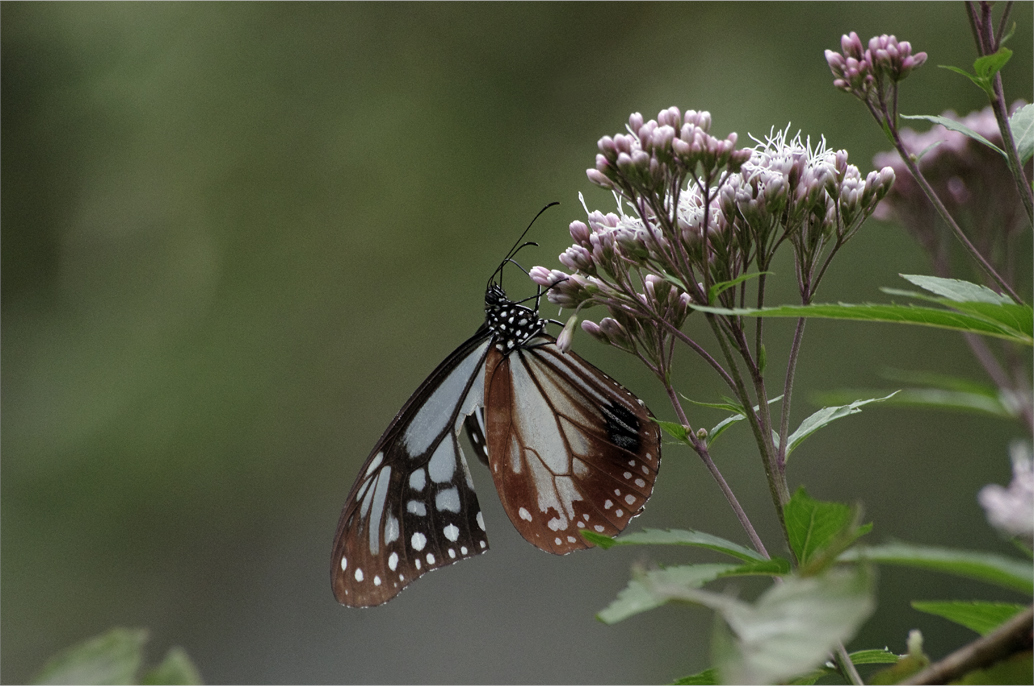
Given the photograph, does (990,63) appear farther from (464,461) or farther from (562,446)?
(464,461)

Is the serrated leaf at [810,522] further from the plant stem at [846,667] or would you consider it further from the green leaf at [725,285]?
the green leaf at [725,285]

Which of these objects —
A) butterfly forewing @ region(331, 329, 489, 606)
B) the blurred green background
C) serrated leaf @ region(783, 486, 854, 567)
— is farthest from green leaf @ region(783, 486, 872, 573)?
the blurred green background

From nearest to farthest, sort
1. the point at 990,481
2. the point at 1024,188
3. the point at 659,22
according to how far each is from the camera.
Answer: the point at 1024,188 < the point at 990,481 < the point at 659,22

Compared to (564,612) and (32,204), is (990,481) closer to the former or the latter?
(564,612)

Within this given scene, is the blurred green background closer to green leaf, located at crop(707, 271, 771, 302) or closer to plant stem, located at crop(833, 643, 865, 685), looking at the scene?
green leaf, located at crop(707, 271, 771, 302)

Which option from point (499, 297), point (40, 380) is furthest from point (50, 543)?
point (499, 297)

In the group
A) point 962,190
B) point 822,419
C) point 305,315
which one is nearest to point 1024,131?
point 822,419
